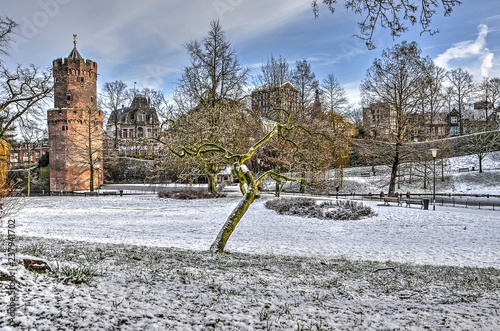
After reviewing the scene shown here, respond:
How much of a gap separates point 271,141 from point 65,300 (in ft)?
84.2

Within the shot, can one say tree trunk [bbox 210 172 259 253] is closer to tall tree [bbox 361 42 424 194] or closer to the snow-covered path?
the snow-covered path

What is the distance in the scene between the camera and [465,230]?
1554cm

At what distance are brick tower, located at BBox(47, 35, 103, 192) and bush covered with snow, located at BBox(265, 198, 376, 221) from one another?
1193 inches

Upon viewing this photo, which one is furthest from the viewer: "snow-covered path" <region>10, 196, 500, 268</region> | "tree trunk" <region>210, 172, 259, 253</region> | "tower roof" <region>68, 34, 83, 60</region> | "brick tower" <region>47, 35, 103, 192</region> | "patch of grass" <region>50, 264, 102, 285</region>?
"tower roof" <region>68, 34, 83, 60</region>

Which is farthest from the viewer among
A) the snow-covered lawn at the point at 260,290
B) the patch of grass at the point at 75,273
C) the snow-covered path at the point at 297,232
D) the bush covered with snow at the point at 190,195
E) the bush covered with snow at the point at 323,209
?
the bush covered with snow at the point at 190,195

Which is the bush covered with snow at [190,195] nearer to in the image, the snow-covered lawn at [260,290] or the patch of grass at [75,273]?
the snow-covered lawn at [260,290]

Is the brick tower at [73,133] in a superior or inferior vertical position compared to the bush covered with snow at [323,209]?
superior

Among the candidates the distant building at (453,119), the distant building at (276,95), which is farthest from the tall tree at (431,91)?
the distant building at (453,119)

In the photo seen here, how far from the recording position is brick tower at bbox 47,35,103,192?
4378cm

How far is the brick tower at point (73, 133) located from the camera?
43.8m

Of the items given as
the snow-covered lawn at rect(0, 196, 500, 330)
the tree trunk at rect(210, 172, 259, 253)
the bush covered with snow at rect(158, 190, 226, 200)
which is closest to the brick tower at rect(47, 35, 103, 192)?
the bush covered with snow at rect(158, 190, 226, 200)

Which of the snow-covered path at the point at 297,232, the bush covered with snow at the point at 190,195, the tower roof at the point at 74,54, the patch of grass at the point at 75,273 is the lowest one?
the snow-covered path at the point at 297,232

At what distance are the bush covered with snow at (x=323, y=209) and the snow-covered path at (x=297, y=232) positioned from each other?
79 centimetres

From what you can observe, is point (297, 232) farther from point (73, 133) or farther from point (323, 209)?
point (73, 133)
